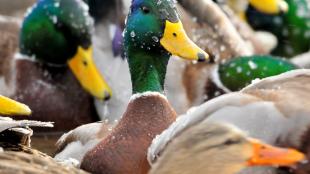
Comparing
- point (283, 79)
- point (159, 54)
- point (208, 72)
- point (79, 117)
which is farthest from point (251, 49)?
point (283, 79)

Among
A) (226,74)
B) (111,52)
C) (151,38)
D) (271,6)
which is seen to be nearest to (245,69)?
(226,74)

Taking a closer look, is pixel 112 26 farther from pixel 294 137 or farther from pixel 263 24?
pixel 294 137

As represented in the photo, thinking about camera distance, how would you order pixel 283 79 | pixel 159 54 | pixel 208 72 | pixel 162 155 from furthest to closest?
pixel 208 72 < pixel 159 54 < pixel 283 79 < pixel 162 155

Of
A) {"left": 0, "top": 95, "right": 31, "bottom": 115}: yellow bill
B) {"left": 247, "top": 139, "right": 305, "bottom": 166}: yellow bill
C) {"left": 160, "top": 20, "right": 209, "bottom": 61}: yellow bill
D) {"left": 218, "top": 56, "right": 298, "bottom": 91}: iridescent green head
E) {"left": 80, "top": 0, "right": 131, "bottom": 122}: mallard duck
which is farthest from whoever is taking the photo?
{"left": 80, "top": 0, "right": 131, "bottom": 122}: mallard duck

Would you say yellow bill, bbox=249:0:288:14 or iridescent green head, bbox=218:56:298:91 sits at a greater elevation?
iridescent green head, bbox=218:56:298:91

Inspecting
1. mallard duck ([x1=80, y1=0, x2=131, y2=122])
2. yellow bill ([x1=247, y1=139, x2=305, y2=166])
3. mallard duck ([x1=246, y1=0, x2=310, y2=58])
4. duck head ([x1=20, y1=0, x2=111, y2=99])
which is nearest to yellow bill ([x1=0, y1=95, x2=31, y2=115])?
yellow bill ([x1=247, y1=139, x2=305, y2=166])

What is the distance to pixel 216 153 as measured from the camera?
3723 millimetres

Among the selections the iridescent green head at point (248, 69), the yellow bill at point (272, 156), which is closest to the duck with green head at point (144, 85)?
the yellow bill at point (272, 156)

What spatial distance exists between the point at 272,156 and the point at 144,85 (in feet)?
3.98

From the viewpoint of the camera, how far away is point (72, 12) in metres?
6.92

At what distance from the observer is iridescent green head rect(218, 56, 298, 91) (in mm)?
6429

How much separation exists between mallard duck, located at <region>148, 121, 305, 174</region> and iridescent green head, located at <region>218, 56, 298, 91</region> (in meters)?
2.61

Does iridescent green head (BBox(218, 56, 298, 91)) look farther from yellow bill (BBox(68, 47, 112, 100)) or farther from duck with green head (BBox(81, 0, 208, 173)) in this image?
duck with green head (BBox(81, 0, 208, 173))

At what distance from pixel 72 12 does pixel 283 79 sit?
9.49ft
